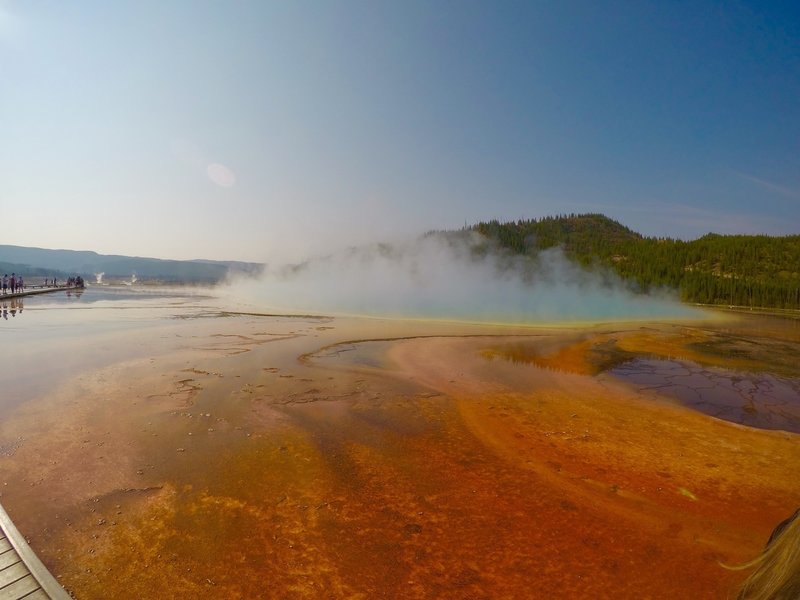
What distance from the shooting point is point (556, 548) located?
4.48 metres

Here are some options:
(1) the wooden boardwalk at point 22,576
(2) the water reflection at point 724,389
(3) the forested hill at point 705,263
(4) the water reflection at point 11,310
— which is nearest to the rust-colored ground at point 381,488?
(1) the wooden boardwalk at point 22,576

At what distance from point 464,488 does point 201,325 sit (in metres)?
20.0

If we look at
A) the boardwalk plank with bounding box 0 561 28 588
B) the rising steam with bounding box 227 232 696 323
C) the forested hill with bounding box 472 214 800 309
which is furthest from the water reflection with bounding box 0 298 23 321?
the forested hill with bounding box 472 214 800 309

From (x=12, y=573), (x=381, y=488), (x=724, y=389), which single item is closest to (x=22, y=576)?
(x=12, y=573)

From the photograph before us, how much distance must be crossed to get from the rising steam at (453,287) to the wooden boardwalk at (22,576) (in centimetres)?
2610

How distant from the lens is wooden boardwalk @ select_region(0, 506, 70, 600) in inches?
122

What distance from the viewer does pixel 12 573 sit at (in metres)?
3.29

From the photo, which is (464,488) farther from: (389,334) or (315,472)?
(389,334)

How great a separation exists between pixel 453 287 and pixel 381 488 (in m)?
51.7

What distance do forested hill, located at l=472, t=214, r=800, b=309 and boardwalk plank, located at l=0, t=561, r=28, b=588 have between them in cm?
8122

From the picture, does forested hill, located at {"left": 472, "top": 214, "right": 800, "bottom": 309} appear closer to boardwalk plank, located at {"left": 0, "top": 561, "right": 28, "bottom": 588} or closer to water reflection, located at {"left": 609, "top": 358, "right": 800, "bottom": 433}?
water reflection, located at {"left": 609, "top": 358, "right": 800, "bottom": 433}

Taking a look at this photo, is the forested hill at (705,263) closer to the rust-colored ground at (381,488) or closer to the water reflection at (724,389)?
the water reflection at (724,389)

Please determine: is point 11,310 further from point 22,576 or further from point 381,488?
point 381,488

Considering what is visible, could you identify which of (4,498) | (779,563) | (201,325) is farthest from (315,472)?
(201,325)
